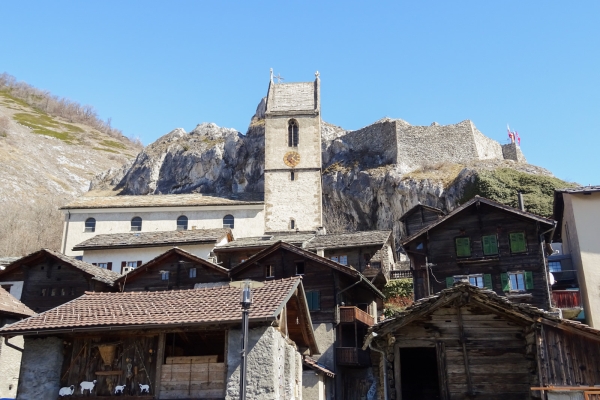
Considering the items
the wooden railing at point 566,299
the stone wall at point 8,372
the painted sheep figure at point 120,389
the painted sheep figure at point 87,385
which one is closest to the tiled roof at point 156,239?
the stone wall at point 8,372

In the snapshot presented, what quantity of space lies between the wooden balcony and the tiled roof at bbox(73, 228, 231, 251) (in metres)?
14.8

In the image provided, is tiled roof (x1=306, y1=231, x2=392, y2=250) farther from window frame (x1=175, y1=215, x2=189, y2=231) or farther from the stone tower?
window frame (x1=175, y1=215, x2=189, y2=231)

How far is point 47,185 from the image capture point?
104m

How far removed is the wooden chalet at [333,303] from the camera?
29.5 metres

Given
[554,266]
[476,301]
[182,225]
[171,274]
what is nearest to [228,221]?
[182,225]

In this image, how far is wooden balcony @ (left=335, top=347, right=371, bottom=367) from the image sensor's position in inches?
1142

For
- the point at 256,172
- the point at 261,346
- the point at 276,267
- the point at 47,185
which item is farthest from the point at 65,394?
the point at 47,185

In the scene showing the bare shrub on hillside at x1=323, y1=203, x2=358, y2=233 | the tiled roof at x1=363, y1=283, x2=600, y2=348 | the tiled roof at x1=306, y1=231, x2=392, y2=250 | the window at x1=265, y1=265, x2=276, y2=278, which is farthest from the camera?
the bare shrub on hillside at x1=323, y1=203, x2=358, y2=233

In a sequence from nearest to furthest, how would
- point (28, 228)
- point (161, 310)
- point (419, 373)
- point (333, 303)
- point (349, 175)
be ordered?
point (161, 310) → point (419, 373) → point (333, 303) → point (349, 175) → point (28, 228)

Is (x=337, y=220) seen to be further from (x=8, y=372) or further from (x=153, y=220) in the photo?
(x=8, y=372)

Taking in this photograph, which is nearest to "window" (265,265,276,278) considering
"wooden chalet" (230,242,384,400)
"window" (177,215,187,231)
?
"wooden chalet" (230,242,384,400)

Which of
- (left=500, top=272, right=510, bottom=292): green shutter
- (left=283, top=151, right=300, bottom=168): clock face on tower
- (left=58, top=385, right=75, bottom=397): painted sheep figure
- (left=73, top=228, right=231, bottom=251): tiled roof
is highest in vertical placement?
(left=283, top=151, right=300, bottom=168): clock face on tower

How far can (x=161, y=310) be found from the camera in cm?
1672

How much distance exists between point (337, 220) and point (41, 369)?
4663cm
